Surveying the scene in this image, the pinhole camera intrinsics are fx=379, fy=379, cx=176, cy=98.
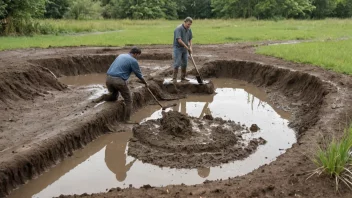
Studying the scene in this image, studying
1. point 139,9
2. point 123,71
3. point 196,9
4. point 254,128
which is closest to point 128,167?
point 123,71

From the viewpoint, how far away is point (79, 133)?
777 cm

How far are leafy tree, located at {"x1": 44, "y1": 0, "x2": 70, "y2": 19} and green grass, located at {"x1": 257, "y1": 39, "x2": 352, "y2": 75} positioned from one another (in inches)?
1193

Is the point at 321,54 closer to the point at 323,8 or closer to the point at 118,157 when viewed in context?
the point at 118,157

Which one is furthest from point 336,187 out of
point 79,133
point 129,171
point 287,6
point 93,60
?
point 287,6

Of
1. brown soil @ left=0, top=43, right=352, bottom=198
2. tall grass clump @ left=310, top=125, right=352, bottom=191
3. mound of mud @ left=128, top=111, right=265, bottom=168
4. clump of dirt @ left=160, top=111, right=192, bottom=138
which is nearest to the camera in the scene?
tall grass clump @ left=310, top=125, right=352, bottom=191

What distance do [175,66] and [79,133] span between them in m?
4.87

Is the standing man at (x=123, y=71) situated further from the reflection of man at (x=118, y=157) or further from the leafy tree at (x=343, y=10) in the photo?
the leafy tree at (x=343, y=10)

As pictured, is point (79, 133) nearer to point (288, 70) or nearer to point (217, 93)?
point (217, 93)

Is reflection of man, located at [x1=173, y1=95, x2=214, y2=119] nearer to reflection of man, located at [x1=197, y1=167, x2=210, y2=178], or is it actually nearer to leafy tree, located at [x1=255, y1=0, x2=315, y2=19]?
reflection of man, located at [x1=197, y1=167, x2=210, y2=178]

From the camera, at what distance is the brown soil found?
17.7 feet

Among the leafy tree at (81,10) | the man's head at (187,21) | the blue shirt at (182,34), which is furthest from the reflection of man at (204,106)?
the leafy tree at (81,10)

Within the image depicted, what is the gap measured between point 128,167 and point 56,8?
3765 centimetres

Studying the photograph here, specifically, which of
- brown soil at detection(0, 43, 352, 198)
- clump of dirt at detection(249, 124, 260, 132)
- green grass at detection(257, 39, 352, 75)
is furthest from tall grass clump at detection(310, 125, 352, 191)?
green grass at detection(257, 39, 352, 75)

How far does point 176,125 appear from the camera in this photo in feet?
26.6
